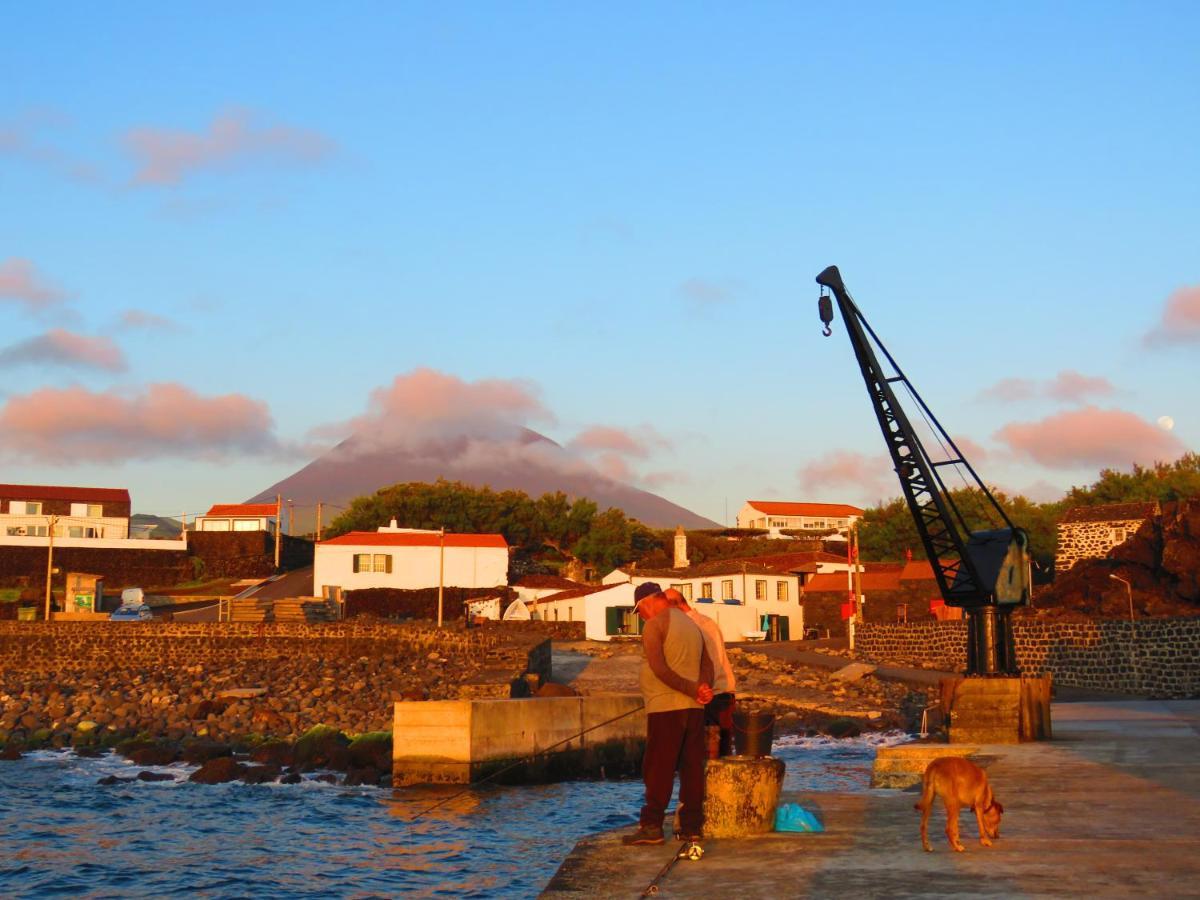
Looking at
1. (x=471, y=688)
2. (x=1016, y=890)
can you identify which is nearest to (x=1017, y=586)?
(x=471, y=688)

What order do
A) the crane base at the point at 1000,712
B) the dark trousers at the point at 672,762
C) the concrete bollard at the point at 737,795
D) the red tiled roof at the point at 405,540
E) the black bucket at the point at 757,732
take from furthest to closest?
1. the red tiled roof at the point at 405,540
2. the crane base at the point at 1000,712
3. the black bucket at the point at 757,732
4. the concrete bollard at the point at 737,795
5. the dark trousers at the point at 672,762

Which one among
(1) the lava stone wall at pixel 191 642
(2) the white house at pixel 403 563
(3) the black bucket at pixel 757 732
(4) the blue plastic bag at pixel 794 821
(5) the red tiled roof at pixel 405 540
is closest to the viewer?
(4) the blue plastic bag at pixel 794 821

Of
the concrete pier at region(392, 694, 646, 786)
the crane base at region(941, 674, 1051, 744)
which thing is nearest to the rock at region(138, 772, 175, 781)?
the concrete pier at region(392, 694, 646, 786)

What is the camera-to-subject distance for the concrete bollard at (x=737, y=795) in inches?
327

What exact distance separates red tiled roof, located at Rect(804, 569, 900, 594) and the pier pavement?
44957mm

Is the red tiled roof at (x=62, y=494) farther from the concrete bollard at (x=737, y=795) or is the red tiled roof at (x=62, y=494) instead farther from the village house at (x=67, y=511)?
the concrete bollard at (x=737, y=795)

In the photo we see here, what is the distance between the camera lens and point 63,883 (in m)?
12.8

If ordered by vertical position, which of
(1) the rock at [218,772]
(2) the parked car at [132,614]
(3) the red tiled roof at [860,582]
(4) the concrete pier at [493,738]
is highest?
(3) the red tiled roof at [860,582]

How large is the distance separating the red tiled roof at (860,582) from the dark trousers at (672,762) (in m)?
48.5

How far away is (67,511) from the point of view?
74125 mm

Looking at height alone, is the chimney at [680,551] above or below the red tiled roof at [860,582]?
above

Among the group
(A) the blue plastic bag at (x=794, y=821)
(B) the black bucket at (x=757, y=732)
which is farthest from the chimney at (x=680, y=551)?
(A) the blue plastic bag at (x=794, y=821)

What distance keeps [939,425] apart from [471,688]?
9752mm

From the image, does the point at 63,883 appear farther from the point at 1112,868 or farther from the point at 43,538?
the point at 43,538
